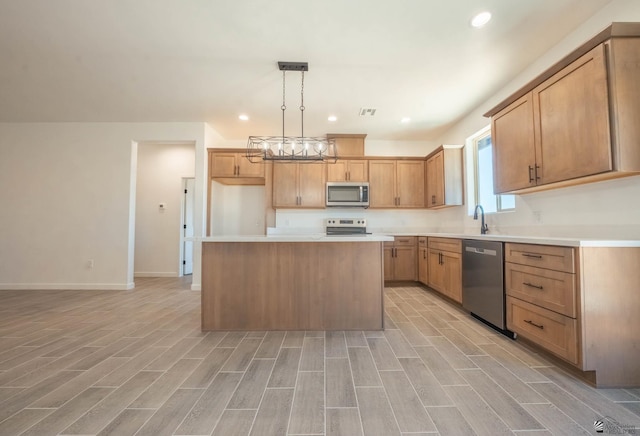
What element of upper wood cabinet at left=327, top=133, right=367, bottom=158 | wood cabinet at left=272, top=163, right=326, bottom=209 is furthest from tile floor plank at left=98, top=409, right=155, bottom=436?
upper wood cabinet at left=327, top=133, right=367, bottom=158

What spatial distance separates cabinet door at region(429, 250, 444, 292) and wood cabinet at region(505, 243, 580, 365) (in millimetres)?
1336

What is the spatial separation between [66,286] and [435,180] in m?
6.58

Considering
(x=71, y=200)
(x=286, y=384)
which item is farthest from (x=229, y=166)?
(x=286, y=384)

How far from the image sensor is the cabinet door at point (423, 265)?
13.8 feet

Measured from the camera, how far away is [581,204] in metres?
2.24

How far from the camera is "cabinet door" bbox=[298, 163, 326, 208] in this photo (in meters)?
4.86

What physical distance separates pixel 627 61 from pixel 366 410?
274 cm

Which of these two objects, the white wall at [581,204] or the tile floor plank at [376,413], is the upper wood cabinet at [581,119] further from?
the tile floor plank at [376,413]

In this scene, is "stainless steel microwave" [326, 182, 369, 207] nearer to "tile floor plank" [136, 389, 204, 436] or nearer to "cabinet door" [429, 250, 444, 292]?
→ "cabinet door" [429, 250, 444, 292]

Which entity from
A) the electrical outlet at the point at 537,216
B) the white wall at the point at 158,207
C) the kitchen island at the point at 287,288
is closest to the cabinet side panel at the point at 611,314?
the electrical outlet at the point at 537,216

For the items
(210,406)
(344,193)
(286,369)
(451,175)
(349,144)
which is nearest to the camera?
(210,406)

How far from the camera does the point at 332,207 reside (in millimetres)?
5078

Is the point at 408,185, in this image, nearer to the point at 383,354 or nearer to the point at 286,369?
the point at 383,354

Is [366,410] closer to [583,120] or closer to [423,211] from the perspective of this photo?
[583,120]
